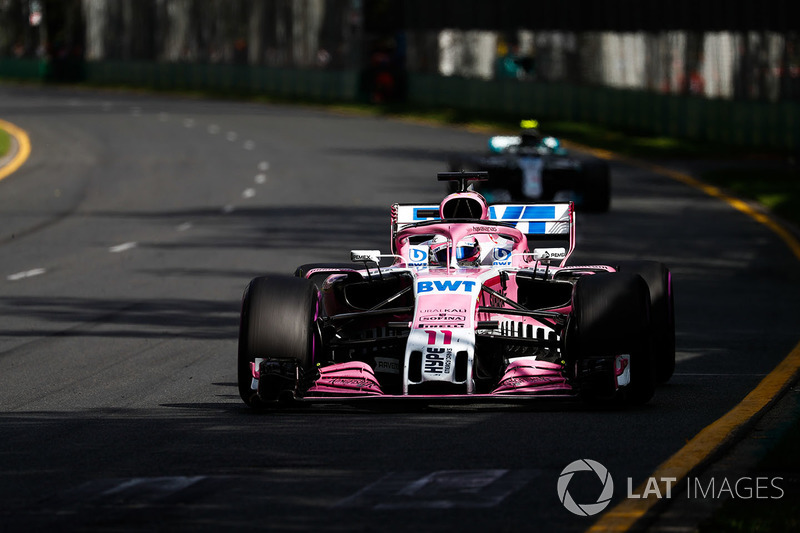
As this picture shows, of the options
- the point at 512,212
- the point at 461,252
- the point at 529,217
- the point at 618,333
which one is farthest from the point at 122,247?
the point at 618,333

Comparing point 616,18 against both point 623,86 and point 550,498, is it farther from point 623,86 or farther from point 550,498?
point 550,498

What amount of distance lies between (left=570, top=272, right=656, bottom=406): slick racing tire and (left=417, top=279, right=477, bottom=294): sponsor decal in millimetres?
832

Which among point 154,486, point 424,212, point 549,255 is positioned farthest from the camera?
point 424,212

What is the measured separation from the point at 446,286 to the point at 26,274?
10.3 meters

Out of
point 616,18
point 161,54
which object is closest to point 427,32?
point 616,18

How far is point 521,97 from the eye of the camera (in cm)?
5409

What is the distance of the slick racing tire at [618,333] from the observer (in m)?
10.3

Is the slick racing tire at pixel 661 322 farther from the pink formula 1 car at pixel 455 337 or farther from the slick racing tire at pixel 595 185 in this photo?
the slick racing tire at pixel 595 185

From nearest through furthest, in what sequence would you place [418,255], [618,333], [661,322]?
[618,333], [661,322], [418,255]

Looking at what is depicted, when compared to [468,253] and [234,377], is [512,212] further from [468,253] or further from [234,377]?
[234,377]

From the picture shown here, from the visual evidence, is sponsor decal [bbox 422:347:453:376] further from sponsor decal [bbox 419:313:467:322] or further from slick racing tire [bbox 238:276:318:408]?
slick racing tire [bbox 238:276:318:408]

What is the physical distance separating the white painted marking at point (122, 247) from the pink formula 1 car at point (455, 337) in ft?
37.6

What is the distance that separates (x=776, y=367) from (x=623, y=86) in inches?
1486

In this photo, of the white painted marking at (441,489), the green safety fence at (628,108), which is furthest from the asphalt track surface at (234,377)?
the green safety fence at (628,108)
